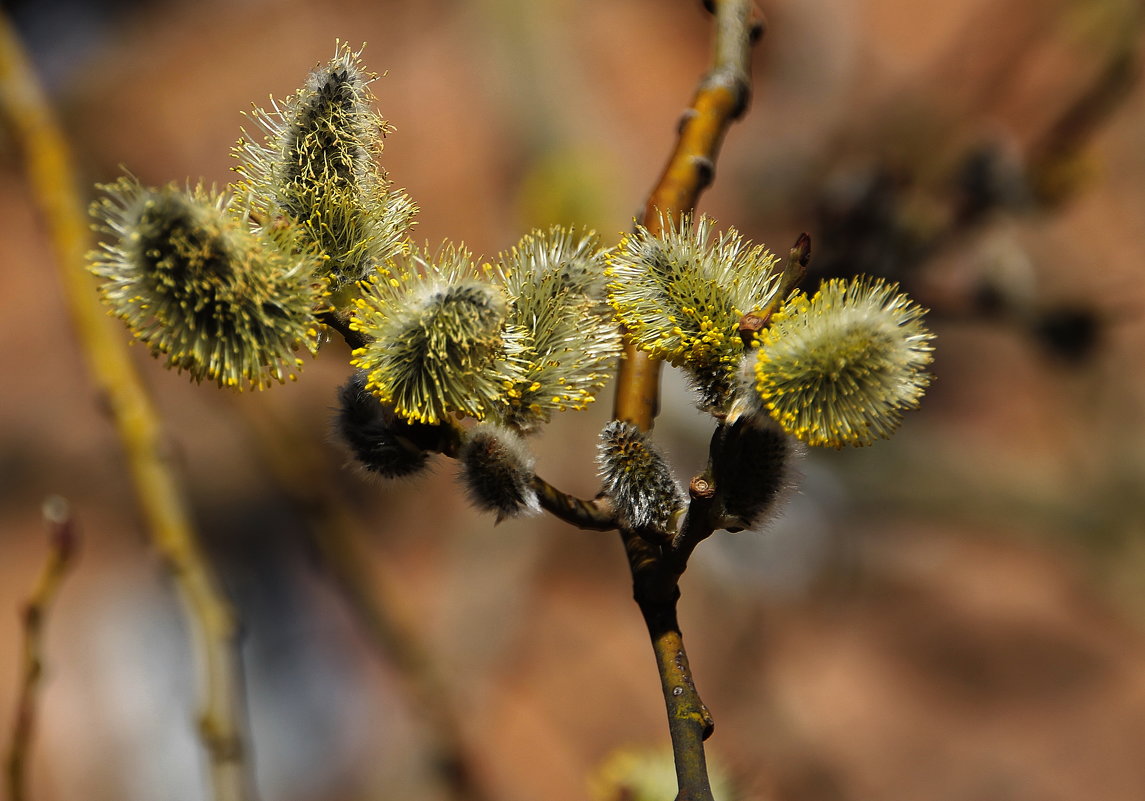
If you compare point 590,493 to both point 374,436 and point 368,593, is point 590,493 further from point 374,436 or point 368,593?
point 374,436

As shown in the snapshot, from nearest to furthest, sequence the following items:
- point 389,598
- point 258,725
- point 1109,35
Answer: point 389,598, point 1109,35, point 258,725

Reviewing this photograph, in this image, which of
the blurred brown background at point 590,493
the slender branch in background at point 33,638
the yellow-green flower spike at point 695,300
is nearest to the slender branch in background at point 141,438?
the slender branch in background at point 33,638

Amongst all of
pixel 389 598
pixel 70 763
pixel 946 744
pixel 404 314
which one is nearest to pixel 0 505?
pixel 70 763

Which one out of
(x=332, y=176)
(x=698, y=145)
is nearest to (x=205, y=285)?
(x=332, y=176)

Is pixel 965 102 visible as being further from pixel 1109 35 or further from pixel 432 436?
pixel 432 436

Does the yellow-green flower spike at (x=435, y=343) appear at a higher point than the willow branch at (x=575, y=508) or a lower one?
higher

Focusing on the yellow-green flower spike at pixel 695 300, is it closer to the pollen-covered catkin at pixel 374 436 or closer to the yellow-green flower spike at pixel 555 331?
the yellow-green flower spike at pixel 555 331
